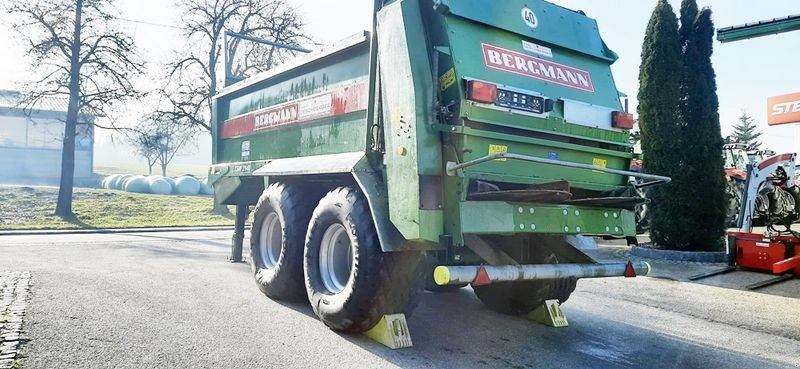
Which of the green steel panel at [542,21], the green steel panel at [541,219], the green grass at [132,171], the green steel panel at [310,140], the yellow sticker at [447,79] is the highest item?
the green grass at [132,171]

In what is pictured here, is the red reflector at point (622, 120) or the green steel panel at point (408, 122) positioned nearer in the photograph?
the green steel panel at point (408, 122)

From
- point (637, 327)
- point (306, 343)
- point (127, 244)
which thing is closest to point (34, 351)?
point (306, 343)

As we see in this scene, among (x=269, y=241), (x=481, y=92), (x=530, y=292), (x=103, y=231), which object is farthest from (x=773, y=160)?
(x=103, y=231)

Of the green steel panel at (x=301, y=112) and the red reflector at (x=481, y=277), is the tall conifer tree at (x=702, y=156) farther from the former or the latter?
the red reflector at (x=481, y=277)

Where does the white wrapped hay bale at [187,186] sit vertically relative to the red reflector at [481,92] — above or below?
above

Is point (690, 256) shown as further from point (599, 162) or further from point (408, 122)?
point (408, 122)

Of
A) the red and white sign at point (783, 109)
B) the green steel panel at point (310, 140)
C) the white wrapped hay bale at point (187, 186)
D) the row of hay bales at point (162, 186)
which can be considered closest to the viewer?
the green steel panel at point (310, 140)

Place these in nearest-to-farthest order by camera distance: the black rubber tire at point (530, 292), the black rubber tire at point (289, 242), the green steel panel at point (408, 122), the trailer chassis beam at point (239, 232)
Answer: the green steel panel at point (408, 122), the black rubber tire at point (530, 292), the black rubber tire at point (289, 242), the trailer chassis beam at point (239, 232)

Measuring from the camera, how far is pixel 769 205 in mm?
9867

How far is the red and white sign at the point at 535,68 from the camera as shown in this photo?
457 cm

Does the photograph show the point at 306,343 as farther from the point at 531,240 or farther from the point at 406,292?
the point at 531,240

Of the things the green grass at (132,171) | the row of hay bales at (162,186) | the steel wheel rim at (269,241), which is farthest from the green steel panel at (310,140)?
the green grass at (132,171)

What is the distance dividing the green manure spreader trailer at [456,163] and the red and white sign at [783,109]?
88.7ft

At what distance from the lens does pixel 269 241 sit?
21.6ft
